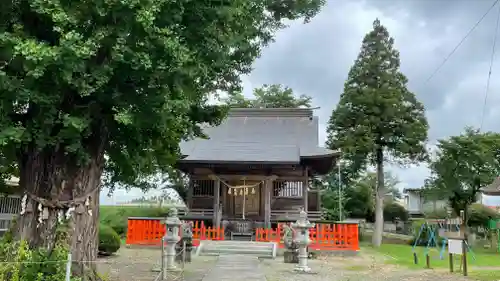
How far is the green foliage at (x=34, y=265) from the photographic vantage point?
246 inches

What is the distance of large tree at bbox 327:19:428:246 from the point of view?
21938 millimetres

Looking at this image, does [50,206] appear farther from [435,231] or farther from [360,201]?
[360,201]

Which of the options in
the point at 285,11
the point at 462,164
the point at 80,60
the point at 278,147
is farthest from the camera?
the point at 462,164

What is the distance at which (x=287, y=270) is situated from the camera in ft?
36.3

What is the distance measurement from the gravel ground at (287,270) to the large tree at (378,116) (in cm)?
907

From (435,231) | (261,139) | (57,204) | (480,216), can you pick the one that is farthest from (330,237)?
(480,216)

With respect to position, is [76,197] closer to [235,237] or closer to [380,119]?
[235,237]

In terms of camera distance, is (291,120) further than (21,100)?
Yes

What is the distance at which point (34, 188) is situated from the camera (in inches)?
271

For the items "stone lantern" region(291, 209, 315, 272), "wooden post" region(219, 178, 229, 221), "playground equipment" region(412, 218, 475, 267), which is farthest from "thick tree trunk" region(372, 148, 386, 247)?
"stone lantern" region(291, 209, 315, 272)

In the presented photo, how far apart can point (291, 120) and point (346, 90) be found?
3.69 metres

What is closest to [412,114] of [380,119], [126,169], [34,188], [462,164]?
[380,119]

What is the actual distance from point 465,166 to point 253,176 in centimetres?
1100

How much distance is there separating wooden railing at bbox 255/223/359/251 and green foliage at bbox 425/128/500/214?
8832 mm
